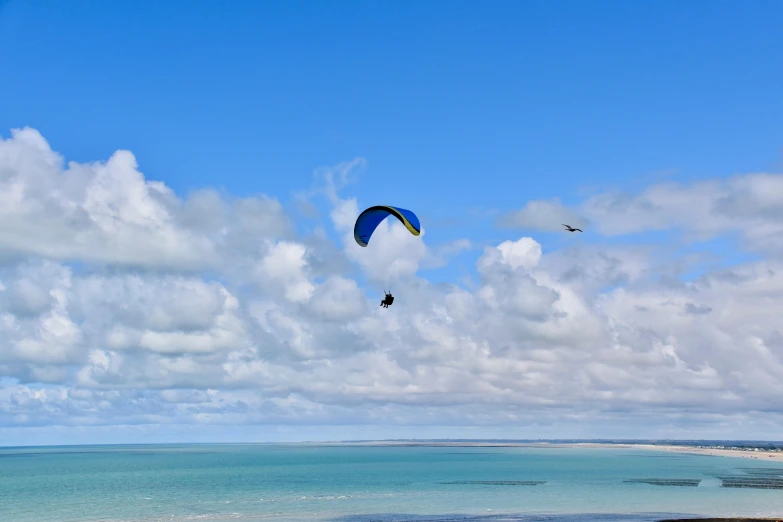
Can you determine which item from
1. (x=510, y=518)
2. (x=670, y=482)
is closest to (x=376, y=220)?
(x=510, y=518)

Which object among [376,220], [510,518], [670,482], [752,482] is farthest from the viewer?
[670,482]

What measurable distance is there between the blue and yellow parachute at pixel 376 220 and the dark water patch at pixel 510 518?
2180 cm

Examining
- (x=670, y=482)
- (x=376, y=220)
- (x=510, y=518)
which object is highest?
(x=376, y=220)

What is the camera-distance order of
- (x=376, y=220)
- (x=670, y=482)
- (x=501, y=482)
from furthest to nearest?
(x=501, y=482) → (x=670, y=482) → (x=376, y=220)

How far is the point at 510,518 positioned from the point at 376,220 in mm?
A: 24183

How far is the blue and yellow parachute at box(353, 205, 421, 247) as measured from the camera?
33875 millimetres

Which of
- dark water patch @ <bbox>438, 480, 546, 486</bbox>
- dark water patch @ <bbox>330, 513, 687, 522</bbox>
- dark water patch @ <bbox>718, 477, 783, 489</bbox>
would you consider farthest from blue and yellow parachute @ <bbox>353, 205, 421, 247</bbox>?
dark water patch @ <bbox>718, 477, 783, 489</bbox>

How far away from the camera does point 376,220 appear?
38219 millimetres

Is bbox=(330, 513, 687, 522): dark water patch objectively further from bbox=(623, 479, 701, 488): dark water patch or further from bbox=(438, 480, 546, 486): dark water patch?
bbox=(438, 480, 546, 486): dark water patch

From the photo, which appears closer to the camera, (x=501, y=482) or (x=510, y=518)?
(x=510, y=518)

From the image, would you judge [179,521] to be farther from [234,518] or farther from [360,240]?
[360,240]

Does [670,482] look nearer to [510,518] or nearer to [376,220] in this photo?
[510,518]

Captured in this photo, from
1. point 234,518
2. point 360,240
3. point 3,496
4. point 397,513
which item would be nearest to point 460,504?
point 397,513

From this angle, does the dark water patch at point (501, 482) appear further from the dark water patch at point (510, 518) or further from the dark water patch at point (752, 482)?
the dark water patch at point (510, 518)
